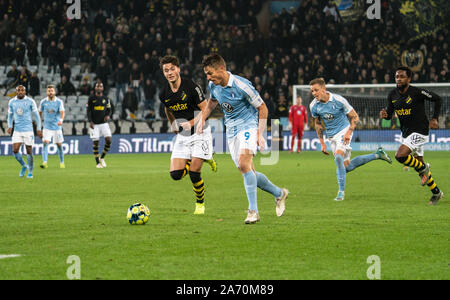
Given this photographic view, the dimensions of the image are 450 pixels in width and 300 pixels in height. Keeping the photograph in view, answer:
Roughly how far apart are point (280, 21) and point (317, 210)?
77.5 feet

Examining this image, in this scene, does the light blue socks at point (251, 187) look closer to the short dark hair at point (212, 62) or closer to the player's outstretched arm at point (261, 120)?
the player's outstretched arm at point (261, 120)

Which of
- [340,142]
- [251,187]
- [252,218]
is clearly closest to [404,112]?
[340,142]

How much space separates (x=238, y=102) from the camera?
9148 millimetres

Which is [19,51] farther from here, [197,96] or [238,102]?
[238,102]

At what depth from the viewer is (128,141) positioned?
1169 inches

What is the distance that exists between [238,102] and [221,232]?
1735 millimetres

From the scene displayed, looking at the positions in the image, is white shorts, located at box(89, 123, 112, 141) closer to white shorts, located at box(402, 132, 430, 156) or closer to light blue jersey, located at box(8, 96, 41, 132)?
light blue jersey, located at box(8, 96, 41, 132)

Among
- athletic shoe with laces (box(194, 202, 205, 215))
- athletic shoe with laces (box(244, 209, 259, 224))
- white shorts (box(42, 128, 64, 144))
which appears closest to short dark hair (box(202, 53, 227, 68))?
athletic shoe with laces (box(244, 209, 259, 224))

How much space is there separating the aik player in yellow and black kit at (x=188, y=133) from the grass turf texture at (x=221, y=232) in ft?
1.79

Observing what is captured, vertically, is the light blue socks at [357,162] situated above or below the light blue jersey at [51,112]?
below

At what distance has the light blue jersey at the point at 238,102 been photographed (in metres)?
9.01

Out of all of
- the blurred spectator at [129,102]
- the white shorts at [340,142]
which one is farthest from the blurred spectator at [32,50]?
the white shorts at [340,142]
